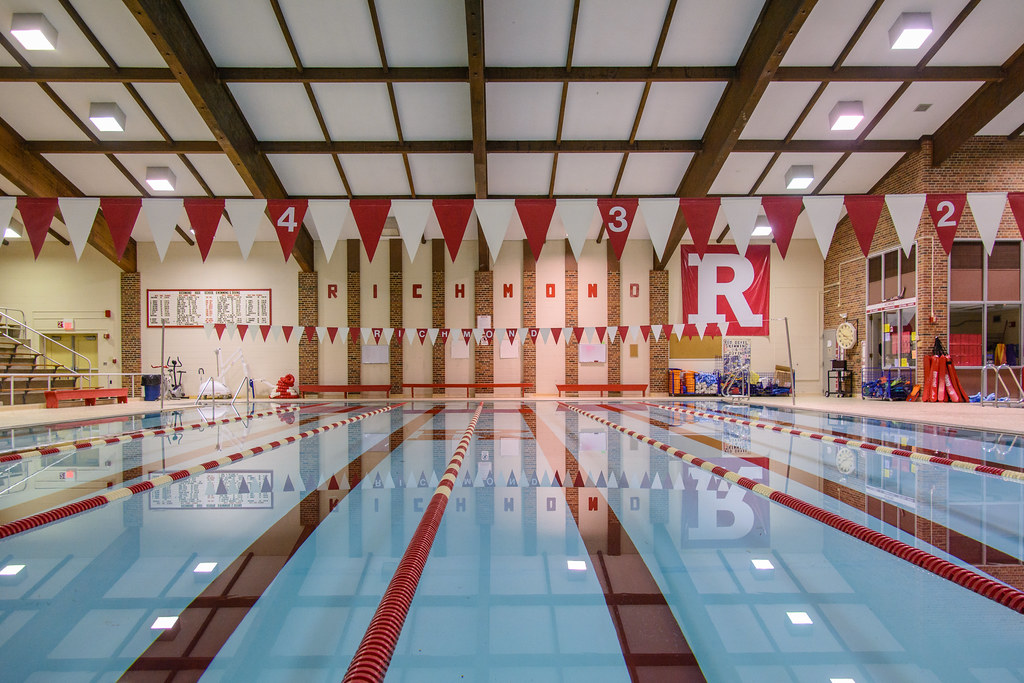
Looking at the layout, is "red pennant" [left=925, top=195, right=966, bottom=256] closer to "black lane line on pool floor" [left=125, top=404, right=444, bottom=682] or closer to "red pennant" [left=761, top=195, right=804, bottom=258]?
"red pennant" [left=761, top=195, right=804, bottom=258]

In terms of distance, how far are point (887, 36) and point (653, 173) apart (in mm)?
5045

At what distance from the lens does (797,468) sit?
15.4ft

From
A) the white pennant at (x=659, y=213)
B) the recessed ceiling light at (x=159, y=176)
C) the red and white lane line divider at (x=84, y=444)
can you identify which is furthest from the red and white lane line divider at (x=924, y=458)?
the recessed ceiling light at (x=159, y=176)

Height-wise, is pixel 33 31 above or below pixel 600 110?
above

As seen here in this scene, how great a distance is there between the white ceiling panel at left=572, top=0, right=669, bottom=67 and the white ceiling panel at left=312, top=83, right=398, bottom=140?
389 centimetres

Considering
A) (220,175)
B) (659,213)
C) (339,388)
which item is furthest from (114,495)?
(339,388)

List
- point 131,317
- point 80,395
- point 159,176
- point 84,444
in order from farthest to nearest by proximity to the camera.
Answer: point 131,317
point 159,176
point 80,395
point 84,444

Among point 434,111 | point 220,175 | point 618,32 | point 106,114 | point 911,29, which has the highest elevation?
point 618,32

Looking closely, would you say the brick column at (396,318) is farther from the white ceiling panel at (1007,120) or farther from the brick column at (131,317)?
the white ceiling panel at (1007,120)

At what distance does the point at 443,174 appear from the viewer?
43.9 ft

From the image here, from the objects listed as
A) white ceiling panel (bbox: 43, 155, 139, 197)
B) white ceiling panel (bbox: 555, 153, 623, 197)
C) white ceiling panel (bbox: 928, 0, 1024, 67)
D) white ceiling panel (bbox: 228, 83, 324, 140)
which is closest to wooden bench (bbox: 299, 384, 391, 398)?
white ceiling panel (bbox: 43, 155, 139, 197)

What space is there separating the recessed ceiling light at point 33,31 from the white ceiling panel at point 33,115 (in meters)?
1.57

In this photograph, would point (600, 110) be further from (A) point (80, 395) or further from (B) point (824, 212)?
(A) point (80, 395)

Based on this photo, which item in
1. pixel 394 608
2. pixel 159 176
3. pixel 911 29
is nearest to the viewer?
pixel 394 608
